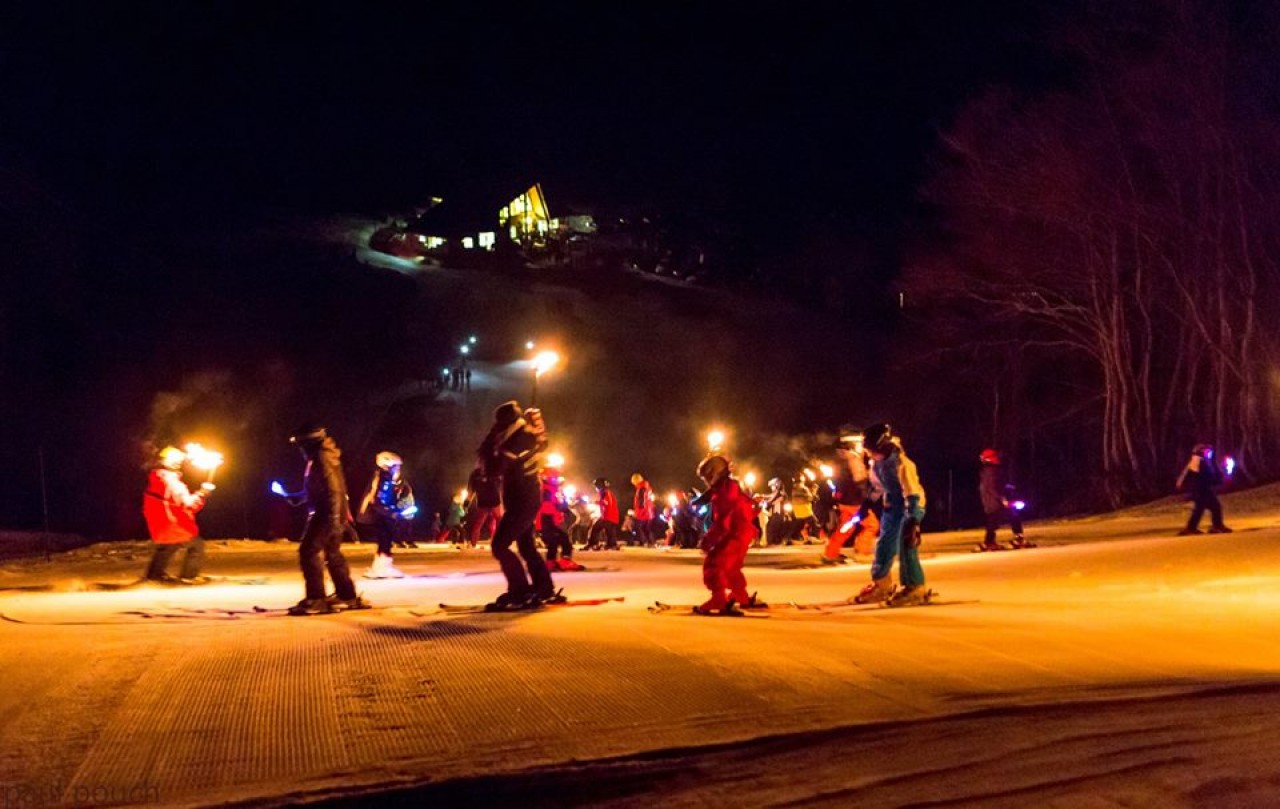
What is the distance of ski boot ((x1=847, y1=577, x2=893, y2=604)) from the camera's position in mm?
13039

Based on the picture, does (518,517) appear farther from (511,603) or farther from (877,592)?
(877,592)

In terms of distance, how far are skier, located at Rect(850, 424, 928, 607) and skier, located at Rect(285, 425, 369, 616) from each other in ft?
17.1

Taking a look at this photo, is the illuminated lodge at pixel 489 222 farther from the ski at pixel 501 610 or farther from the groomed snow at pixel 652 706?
the groomed snow at pixel 652 706

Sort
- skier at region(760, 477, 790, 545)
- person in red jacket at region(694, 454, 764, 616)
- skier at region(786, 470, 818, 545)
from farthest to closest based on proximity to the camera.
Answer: skier at region(760, 477, 790, 545) → skier at region(786, 470, 818, 545) → person in red jacket at region(694, 454, 764, 616)

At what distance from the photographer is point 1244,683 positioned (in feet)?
26.3

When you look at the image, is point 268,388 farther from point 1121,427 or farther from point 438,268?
point 1121,427

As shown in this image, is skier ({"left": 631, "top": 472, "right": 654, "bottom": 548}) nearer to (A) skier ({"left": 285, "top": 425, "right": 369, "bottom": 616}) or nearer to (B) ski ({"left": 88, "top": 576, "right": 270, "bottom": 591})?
(B) ski ({"left": 88, "top": 576, "right": 270, "bottom": 591})

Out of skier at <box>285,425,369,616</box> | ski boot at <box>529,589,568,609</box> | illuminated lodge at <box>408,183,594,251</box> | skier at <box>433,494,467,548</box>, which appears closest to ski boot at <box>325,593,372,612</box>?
skier at <box>285,425,369,616</box>

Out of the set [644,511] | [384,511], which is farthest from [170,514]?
[644,511]

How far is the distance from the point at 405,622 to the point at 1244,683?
666cm

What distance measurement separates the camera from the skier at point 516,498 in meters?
12.0

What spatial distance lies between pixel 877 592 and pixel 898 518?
2.81 feet

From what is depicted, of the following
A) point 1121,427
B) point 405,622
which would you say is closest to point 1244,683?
point 405,622

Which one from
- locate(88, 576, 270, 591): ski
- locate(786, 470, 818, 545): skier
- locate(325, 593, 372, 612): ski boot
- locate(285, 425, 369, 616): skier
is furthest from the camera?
locate(786, 470, 818, 545): skier
